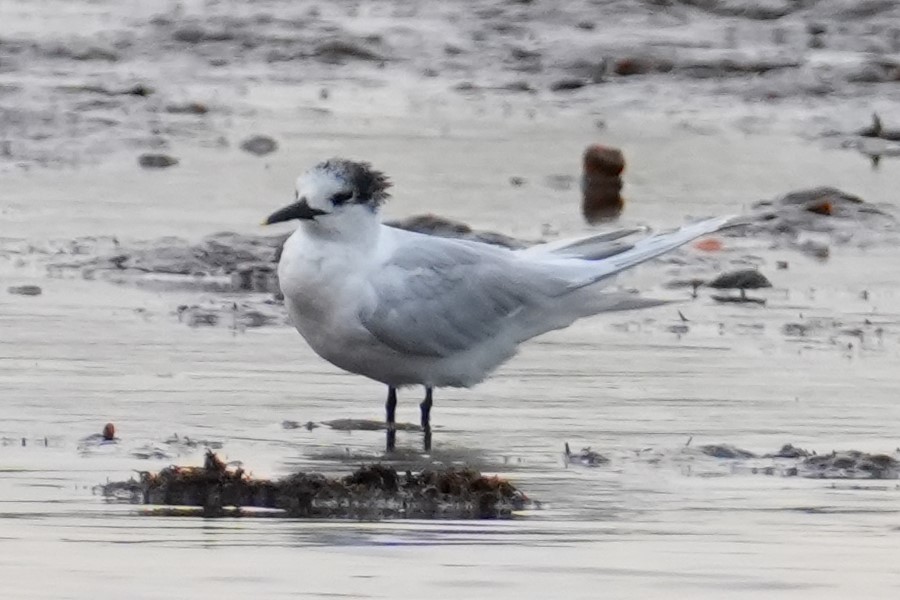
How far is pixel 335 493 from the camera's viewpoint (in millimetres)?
6168

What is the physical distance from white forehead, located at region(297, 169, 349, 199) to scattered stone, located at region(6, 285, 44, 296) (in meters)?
1.78

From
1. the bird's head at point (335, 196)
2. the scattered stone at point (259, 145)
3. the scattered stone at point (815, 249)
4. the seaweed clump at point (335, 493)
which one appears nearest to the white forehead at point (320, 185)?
the bird's head at point (335, 196)

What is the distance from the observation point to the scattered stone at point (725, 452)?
274 inches

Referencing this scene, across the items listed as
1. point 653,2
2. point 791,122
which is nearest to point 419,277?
point 791,122

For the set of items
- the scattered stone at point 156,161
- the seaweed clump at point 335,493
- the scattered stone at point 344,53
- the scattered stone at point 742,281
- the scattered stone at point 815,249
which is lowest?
the seaweed clump at point 335,493

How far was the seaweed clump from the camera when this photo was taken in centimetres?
612

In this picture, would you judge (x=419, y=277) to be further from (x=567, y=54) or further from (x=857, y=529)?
(x=567, y=54)

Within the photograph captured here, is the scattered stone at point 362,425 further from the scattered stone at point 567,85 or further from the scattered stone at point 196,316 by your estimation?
the scattered stone at point 567,85

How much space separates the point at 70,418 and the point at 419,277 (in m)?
1.34

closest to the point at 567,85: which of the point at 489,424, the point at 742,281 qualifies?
the point at 742,281

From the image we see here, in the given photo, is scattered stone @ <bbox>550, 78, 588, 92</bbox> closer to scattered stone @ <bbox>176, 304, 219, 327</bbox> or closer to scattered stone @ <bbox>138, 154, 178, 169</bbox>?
scattered stone @ <bbox>138, 154, 178, 169</bbox>

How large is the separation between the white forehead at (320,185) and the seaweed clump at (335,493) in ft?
5.87

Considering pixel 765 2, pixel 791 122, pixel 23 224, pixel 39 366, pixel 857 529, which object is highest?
pixel 765 2

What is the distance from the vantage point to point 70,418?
23.7ft
